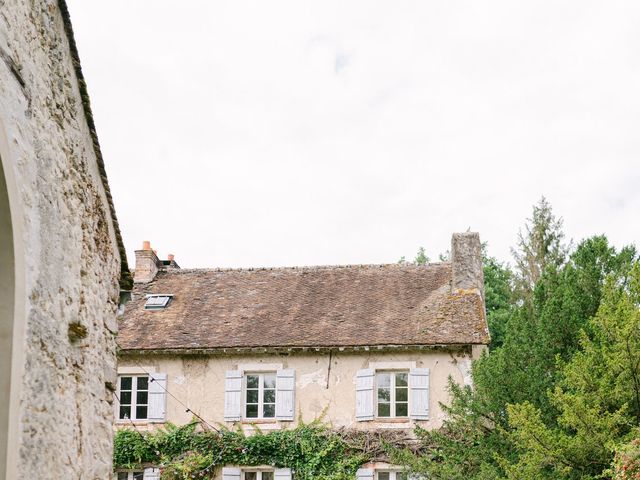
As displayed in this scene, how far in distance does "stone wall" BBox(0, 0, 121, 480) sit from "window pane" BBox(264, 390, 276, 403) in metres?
13.7

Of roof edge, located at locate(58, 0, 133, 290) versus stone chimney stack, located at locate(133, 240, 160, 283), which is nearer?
roof edge, located at locate(58, 0, 133, 290)

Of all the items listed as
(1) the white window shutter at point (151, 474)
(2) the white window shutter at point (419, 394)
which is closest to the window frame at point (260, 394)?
(1) the white window shutter at point (151, 474)

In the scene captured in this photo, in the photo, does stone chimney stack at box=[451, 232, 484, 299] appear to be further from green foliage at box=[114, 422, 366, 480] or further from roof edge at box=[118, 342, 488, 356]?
green foliage at box=[114, 422, 366, 480]

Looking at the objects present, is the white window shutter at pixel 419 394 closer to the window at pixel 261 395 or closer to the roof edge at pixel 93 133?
the window at pixel 261 395

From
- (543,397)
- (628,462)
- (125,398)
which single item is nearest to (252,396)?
(125,398)

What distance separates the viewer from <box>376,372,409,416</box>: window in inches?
776

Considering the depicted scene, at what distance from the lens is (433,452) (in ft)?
61.3

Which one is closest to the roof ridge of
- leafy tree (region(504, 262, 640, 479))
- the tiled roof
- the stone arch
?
the tiled roof

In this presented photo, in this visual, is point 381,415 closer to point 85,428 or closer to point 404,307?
point 404,307

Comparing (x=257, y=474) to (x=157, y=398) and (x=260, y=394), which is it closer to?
(x=260, y=394)

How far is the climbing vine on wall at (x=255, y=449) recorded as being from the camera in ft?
63.4

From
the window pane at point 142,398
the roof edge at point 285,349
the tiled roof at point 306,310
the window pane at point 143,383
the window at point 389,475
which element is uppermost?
the tiled roof at point 306,310

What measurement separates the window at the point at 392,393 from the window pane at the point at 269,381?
232 centimetres

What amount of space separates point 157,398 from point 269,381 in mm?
2509
